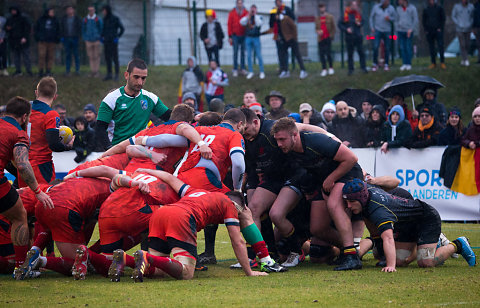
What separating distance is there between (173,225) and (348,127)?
26.6 feet

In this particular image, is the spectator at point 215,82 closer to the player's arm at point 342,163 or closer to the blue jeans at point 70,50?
the blue jeans at point 70,50

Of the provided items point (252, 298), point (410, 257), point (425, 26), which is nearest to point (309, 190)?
point (410, 257)

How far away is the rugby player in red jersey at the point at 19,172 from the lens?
23.9 ft

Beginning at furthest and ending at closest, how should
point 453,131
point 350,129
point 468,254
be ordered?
point 350,129 → point 453,131 → point 468,254

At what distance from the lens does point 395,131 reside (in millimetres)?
13812

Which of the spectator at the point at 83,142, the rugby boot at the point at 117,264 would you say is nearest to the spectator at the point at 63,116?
the spectator at the point at 83,142

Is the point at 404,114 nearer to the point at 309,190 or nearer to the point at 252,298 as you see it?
the point at 309,190

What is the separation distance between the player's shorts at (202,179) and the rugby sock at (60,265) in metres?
1.50

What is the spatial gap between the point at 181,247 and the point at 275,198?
206 centimetres

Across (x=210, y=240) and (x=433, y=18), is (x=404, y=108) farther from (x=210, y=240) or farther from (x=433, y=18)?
(x=210, y=240)

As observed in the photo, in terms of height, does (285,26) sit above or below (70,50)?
above

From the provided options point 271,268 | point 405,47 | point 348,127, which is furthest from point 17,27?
point 271,268

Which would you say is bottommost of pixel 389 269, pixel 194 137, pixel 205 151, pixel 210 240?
pixel 210 240

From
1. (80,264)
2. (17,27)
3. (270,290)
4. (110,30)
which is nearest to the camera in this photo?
(270,290)
